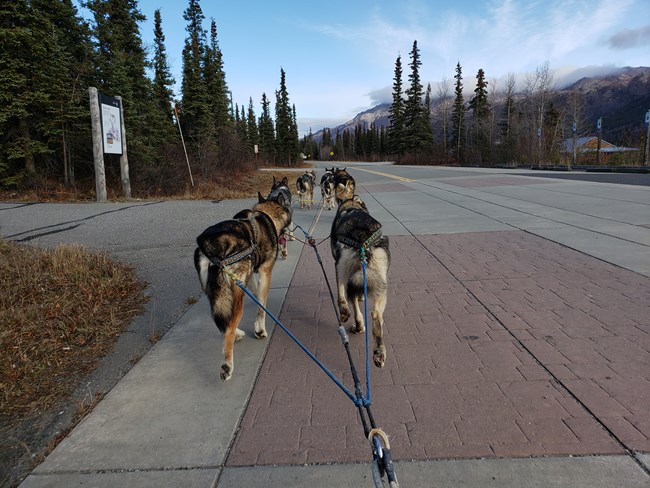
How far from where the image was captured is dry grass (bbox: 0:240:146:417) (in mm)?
3279

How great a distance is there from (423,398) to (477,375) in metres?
0.56

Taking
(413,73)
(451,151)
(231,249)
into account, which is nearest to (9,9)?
(231,249)

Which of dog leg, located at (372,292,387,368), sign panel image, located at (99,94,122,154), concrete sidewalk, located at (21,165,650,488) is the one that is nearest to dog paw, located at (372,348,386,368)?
dog leg, located at (372,292,387,368)

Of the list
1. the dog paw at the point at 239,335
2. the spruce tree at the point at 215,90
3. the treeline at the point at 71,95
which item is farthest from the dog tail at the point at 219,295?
the spruce tree at the point at 215,90

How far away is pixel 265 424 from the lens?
8.50ft

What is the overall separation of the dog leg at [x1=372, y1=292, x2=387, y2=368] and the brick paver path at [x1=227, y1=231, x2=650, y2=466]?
0.12 meters

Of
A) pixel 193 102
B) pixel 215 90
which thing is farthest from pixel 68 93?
pixel 215 90

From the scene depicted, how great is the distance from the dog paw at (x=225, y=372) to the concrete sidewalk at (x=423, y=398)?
2.5 inches

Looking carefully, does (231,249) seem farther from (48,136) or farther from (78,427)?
(48,136)

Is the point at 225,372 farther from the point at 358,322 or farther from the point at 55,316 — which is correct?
the point at 55,316

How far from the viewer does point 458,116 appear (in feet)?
224

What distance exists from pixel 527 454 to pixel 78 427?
9.64 feet

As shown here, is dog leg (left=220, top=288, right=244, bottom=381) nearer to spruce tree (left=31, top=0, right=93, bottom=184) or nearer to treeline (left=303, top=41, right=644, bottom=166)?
spruce tree (left=31, top=0, right=93, bottom=184)

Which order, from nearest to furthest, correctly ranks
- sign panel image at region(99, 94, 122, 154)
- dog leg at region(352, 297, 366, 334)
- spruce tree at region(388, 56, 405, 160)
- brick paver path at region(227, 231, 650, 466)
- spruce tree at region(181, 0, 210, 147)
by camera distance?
brick paver path at region(227, 231, 650, 466) < dog leg at region(352, 297, 366, 334) < sign panel image at region(99, 94, 122, 154) < spruce tree at region(181, 0, 210, 147) < spruce tree at region(388, 56, 405, 160)
